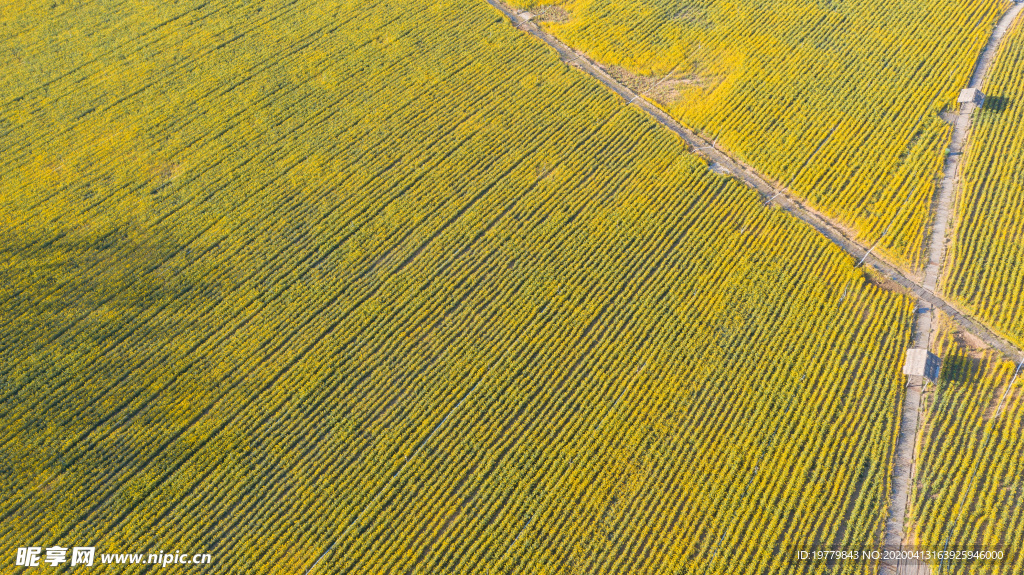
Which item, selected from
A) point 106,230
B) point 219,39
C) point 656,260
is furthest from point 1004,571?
point 219,39

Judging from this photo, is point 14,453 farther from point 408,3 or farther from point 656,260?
point 408,3

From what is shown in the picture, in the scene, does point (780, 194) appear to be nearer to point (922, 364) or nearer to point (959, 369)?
point (922, 364)

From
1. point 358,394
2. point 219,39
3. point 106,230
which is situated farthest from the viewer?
point 219,39

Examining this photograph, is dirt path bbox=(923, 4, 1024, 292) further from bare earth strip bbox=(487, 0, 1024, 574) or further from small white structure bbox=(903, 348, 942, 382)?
small white structure bbox=(903, 348, 942, 382)

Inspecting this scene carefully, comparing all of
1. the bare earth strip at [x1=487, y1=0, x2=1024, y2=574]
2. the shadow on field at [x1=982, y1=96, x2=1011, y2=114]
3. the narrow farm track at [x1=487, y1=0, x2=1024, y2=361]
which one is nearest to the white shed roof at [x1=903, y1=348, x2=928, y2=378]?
the bare earth strip at [x1=487, y1=0, x2=1024, y2=574]

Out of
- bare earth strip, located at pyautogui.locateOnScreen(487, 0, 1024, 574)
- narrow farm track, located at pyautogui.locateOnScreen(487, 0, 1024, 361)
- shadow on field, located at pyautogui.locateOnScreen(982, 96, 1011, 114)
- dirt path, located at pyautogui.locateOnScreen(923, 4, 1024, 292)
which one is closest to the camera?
bare earth strip, located at pyautogui.locateOnScreen(487, 0, 1024, 574)

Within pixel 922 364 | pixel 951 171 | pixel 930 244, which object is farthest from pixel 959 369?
pixel 951 171
